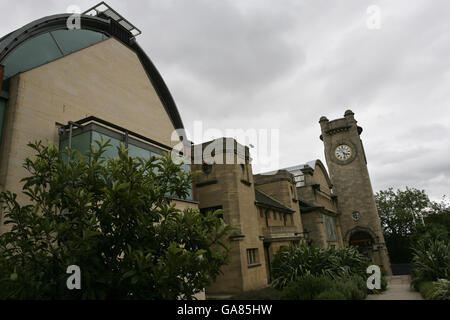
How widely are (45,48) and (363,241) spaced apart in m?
45.4

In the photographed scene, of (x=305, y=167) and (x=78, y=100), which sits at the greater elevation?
(x=305, y=167)

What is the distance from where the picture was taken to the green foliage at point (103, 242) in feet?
16.0

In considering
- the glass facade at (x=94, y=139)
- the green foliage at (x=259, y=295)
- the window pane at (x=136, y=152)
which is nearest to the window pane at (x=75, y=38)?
the glass facade at (x=94, y=139)

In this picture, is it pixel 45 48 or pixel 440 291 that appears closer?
pixel 45 48

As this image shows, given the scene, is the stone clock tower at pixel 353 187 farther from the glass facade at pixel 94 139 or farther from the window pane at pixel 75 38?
the window pane at pixel 75 38

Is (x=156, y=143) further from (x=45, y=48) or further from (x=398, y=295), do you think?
(x=398, y=295)

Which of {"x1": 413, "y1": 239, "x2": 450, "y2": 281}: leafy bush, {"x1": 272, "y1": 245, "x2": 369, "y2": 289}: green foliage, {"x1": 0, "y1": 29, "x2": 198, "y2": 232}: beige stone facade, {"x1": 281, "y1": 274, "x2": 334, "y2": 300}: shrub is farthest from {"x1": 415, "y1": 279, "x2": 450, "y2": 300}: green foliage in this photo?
{"x1": 0, "y1": 29, "x2": 198, "y2": 232}: beige stone facade

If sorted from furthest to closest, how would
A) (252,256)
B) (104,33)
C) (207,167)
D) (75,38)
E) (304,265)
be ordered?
1. (207,167)
2. (252,256)
3. (304,265)
4. (104,33)
5. (75,38)

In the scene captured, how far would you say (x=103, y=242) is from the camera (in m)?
5.42

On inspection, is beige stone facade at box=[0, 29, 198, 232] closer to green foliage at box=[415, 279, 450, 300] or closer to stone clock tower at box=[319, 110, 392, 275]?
green foliage at box=[415, 279, 450, 300]

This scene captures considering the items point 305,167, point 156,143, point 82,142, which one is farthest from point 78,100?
point 305,167

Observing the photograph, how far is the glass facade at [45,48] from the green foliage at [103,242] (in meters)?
8.89

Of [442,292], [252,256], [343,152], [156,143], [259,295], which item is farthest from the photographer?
[343,152]
